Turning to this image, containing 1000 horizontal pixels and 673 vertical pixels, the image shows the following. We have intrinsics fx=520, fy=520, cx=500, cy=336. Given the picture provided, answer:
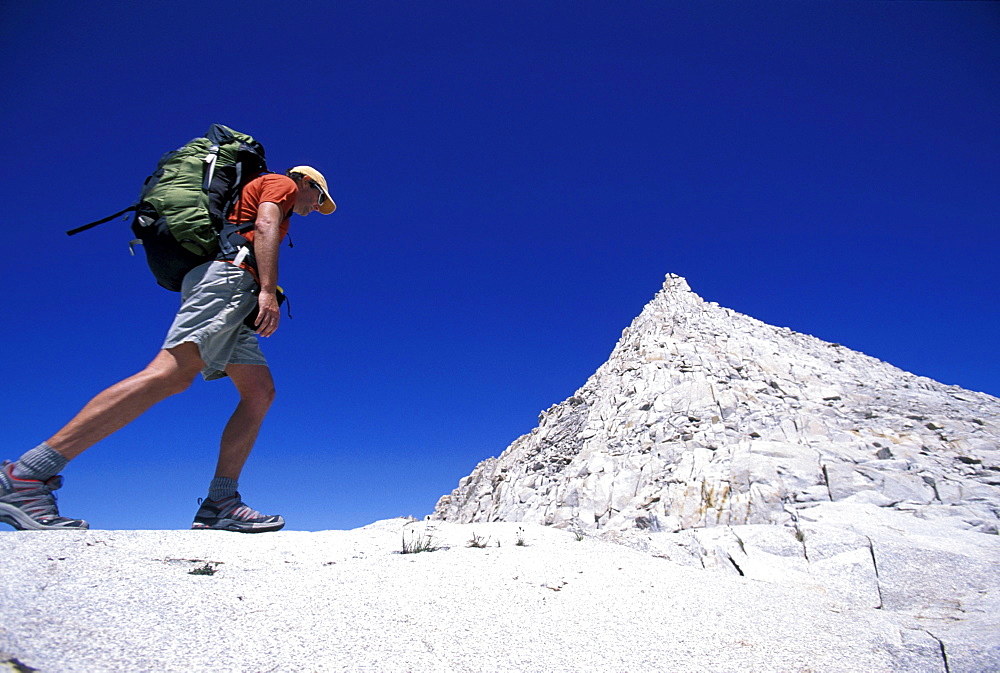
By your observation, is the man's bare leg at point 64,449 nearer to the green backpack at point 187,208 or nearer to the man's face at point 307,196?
the green backpack at point 187,208

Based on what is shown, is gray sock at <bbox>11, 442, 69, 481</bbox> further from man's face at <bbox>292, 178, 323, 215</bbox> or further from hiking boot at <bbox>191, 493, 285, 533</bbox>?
man's face at <bbox>292, 178, 323, 215</bbox>

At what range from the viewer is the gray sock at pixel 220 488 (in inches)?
178

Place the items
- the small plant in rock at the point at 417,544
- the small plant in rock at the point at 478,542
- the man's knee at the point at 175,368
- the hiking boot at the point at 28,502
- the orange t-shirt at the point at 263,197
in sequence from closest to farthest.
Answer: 1. the hiking boot at the point at 28,502
2. the man's knee at the point at 175,368
3. the small plant in rock at the point at 417,544
4. the orange t-shirt at the point at 263,197
5. the small plant in rock at the point at 478,542

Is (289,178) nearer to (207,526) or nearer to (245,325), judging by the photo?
(245,325)

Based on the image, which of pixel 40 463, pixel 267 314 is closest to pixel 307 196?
pixel 267 314

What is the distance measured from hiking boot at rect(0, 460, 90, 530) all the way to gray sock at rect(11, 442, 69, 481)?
33 millimetres

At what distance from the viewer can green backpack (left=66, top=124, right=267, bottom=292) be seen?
4.12 meters

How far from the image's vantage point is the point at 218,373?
4.34 metres

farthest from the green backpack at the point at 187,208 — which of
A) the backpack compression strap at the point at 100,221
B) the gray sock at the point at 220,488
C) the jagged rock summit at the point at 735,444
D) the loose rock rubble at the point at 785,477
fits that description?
the jagged rock summit at the point at 735,444

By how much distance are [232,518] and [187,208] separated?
261 centimetres

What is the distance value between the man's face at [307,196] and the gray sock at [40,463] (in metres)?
2.81

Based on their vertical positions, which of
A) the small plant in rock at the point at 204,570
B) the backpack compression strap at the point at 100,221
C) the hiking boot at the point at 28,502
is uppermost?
the backpack compression strap at the point at 100,221

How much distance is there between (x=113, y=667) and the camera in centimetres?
202

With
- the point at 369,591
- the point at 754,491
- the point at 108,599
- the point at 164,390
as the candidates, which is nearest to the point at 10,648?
the point at 108,599
